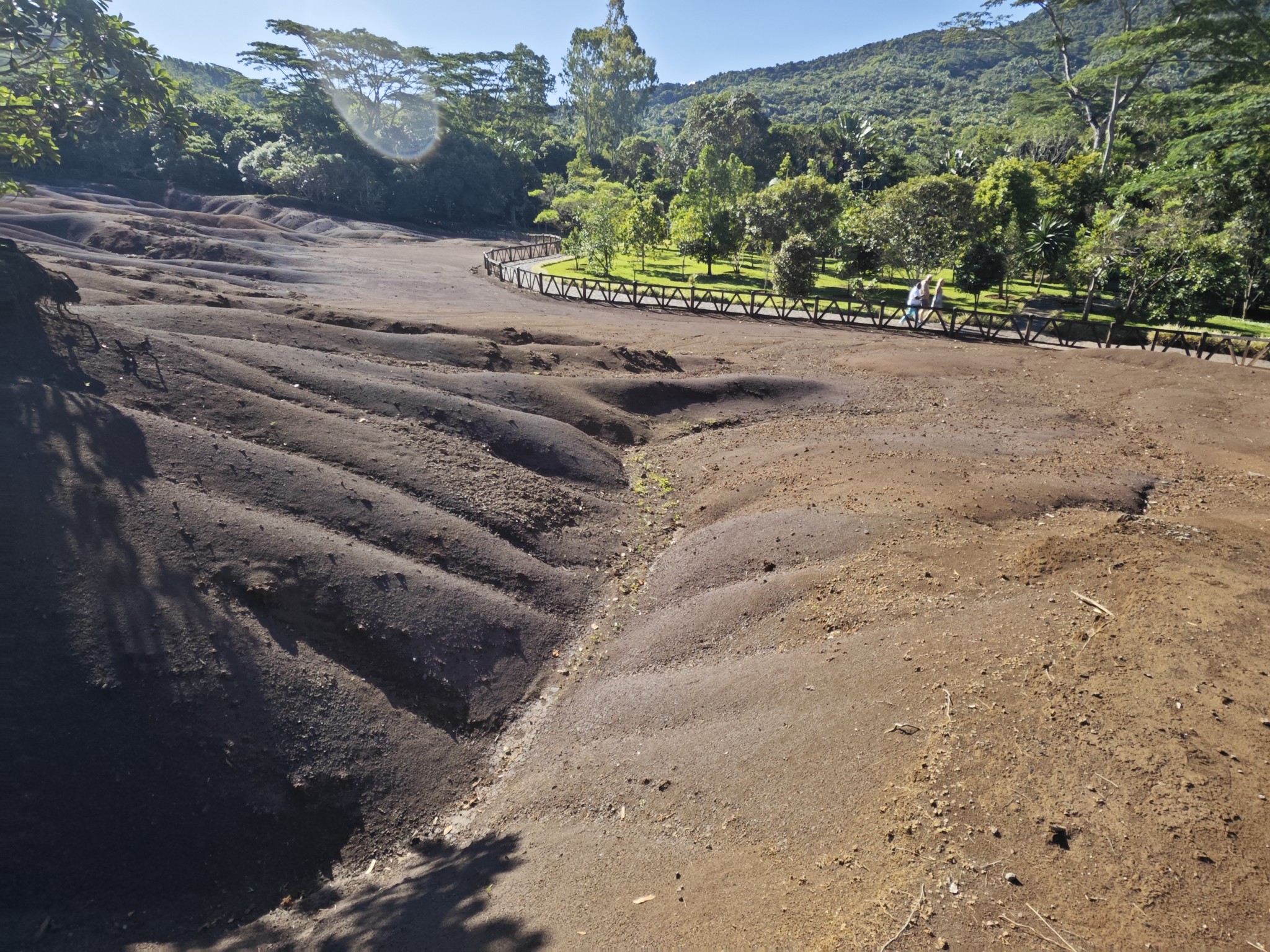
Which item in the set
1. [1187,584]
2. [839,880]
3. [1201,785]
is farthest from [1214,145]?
[839,880]

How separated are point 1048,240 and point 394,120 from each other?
214ft

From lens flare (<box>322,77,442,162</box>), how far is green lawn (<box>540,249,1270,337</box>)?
29.8 metres

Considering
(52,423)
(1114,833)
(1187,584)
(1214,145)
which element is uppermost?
(1214,145)

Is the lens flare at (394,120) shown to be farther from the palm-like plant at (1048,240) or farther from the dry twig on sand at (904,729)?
the dry twig on sand at (904,729)

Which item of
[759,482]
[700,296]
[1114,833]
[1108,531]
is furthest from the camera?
[700,296]

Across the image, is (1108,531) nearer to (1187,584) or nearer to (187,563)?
(1187,584)

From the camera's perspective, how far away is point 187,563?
25.7 ft

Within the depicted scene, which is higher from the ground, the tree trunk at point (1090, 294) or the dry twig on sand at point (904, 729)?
the tree trunk at point (1090, 294)

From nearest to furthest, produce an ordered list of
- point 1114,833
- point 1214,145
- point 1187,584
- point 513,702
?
point 1114,833 → point 1187,584 → point 513,702 → point 1214,145

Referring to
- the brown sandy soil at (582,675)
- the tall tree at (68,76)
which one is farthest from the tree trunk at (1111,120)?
the tall tree at (68,76)

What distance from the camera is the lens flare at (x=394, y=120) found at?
65.1 metres

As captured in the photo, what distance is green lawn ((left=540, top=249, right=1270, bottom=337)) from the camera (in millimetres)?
27641

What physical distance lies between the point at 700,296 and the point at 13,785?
29.7 meters

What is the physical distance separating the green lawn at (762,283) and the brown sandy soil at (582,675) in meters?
17.1
